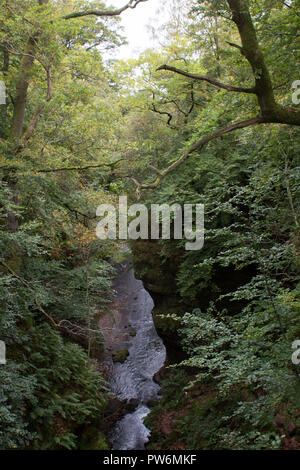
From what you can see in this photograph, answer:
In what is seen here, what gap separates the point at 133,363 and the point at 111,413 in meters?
2.90

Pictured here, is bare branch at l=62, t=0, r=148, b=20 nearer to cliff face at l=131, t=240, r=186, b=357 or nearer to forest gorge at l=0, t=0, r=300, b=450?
forest gorge at l=0, t=0, r=300, b=450

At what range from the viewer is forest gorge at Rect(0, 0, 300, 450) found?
430 centimetres

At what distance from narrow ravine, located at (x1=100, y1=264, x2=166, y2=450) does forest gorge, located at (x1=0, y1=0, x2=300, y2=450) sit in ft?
1.64

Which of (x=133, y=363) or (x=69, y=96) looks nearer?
(x=69, y=96)

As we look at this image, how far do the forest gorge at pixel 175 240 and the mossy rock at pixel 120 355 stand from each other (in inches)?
4.1

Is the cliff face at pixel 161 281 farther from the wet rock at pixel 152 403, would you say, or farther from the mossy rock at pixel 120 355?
the mossy rock at pixel 120 355

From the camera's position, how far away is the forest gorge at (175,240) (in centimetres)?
430

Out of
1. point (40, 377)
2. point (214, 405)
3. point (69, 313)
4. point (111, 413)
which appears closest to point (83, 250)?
point (69, 313)

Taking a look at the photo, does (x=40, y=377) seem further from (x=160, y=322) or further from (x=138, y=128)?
(x=138, y=128)

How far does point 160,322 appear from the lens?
10.9 m

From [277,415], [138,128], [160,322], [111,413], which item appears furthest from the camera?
[138,128]

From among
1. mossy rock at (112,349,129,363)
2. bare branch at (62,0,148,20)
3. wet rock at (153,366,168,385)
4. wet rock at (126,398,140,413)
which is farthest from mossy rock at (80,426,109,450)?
bare branch at (62,0,148,20)

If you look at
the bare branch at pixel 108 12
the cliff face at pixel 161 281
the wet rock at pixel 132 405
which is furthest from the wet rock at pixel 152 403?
the bare branch at pixel 108 12

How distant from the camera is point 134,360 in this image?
43.0 feet
